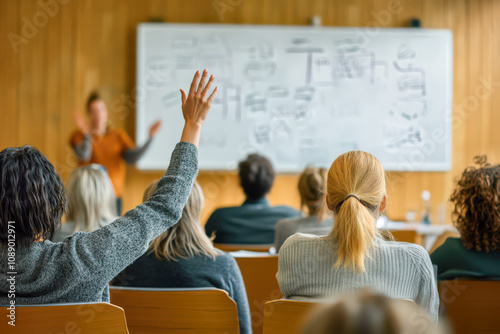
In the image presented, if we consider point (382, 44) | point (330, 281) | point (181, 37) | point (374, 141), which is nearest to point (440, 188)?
point (374, 141)

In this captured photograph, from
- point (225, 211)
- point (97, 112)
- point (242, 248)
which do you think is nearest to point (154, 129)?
point (97, 112)

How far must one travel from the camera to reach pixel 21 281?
4.45 feet

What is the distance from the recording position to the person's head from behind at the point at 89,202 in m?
2.76

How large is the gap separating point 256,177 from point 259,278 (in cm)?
108

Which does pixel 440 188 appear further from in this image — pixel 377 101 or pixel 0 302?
pixel 0 302

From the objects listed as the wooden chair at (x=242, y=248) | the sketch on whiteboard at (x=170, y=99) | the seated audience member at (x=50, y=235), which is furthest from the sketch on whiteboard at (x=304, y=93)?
the seated audience member at (x=50, y=235)

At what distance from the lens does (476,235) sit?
80.4 inches

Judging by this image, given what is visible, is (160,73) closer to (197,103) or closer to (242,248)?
(242,248)

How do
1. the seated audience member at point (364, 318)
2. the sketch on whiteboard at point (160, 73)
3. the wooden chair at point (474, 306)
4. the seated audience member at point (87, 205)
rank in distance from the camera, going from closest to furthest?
the seated audience member at point (364, 318) < the wooden chair at point (474, 306) < the seated audience member at point (87, 205) < the sketch on whiteboard at point (160, 73)

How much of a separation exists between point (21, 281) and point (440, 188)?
4802mm

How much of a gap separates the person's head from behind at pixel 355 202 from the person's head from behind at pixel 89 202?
1396 millimetres

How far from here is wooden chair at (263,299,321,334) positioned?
55.1 inches

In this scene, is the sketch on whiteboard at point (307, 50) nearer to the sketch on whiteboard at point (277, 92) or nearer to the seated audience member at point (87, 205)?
the sketch on whiteboard at point (277, 92)

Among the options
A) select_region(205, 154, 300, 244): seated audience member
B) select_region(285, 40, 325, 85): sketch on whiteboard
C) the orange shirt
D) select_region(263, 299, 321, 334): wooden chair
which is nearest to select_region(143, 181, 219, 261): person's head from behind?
select_region(263, 299, 321, 334): wooden chair
